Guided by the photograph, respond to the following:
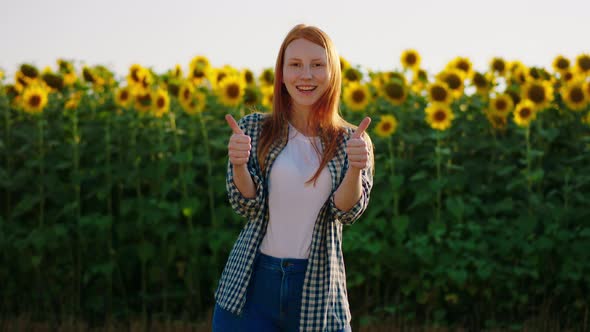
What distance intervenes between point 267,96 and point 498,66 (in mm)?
1860

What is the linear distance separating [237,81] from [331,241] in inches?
122

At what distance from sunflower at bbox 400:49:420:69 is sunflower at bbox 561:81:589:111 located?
1125 millimetres

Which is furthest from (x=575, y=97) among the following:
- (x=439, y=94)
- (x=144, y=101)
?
(x=144, y=101)

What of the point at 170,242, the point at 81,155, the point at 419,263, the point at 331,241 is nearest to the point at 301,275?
the point at 331,241

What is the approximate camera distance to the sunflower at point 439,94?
5.38 meters

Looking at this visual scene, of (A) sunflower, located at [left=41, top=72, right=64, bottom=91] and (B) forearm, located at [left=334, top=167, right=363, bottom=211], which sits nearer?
(B) forearm, located at [left=334, top=167, right=363, bottom=211]

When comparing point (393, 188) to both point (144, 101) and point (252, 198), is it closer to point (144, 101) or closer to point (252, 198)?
point (144, 101)

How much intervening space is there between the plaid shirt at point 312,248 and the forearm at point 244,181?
2cm

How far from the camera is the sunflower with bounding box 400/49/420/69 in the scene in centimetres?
628

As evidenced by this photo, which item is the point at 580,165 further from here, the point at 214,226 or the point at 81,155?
the point at 81,155

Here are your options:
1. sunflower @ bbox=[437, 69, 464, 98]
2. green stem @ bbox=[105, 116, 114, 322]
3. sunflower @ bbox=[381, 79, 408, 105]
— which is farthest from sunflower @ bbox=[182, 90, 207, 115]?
sunflower @ bbox=[437, 69, 464, 98]

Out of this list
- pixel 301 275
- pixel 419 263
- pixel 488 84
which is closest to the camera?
pixel 301 275

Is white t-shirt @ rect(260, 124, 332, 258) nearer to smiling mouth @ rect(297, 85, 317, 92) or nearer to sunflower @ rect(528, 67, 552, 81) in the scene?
smiling mouth @ rect(297, 85, 317, 92)

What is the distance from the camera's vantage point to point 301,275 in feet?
8.28
